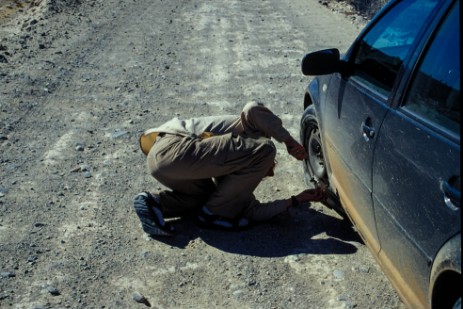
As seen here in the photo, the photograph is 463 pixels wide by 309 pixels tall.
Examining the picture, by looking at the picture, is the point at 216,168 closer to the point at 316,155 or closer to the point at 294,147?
the point at 294,147

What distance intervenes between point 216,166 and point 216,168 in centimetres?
2

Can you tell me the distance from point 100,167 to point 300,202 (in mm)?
2070

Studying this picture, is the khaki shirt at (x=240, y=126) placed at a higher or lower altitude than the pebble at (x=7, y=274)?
higher

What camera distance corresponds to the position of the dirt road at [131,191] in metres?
3.84

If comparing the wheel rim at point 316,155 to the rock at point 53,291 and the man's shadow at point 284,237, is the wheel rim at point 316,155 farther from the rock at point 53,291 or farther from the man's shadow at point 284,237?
the rock at point 53,291

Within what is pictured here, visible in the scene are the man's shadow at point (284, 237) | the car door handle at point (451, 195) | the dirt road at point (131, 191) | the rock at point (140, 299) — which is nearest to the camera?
the car door handle at point (451, 195)

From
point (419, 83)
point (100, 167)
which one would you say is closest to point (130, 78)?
point (100, 167)

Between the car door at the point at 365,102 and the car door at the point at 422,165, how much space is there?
0.17m

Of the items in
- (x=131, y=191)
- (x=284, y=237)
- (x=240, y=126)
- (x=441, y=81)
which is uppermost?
(x=441, y=81)

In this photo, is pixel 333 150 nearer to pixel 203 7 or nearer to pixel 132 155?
pixel 132 155

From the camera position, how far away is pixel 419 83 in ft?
10.4

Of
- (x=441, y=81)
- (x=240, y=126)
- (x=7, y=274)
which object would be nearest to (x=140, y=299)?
(x=7, y=274)

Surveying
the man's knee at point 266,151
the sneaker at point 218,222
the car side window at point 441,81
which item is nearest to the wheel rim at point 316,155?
the man's knee at point 266,151

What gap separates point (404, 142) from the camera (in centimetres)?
304
